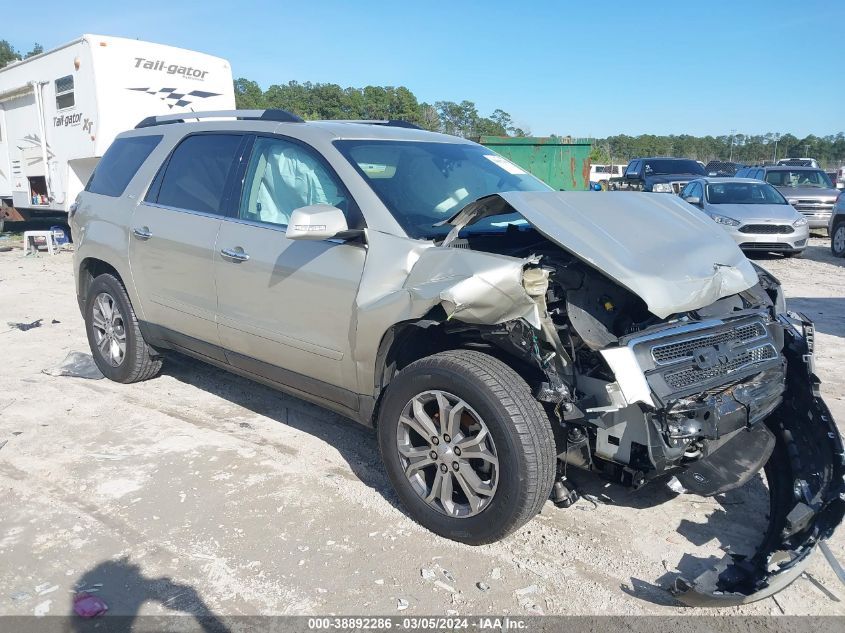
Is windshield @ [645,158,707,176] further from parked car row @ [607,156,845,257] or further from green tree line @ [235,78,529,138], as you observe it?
green tree line @ [235,78,529,138]

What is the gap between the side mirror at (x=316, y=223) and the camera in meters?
3.32

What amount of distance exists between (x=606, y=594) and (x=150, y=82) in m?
12.3

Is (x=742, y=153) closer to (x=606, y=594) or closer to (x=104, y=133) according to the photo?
(x=104, y=133)

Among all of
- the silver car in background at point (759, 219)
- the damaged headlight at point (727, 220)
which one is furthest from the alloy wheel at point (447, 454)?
the damaged headlight at point (727, 220)

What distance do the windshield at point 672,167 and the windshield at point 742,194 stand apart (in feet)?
17.3

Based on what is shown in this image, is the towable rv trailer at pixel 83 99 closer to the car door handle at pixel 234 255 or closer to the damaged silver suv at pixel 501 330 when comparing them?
the damaged silver suv at pixel 501 330

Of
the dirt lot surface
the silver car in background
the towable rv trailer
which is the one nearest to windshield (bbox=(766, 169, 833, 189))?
the silver car in background

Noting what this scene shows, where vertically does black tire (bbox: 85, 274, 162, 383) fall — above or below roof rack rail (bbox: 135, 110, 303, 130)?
below

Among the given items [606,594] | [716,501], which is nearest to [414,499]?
[606,594]

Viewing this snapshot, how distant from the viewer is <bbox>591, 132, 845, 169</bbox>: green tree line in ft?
180

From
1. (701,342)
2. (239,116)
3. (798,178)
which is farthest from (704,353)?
(798,178)

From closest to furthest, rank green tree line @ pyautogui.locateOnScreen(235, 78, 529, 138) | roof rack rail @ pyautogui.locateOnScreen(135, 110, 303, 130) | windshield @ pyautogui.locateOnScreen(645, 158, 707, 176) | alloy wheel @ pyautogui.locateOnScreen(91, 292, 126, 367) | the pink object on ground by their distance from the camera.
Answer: the pink object on ground < roof rack rail @ pyautogui.locateOnScreen(135, 110, 303, 130) < alloy wheel @ pyautogui.locateOnScreen(91, 292, 126, 367) < windshield @ pyautogui.locateOnScreen(645, 158, 707, 176) < green tree line @ pyautogui.locateOnScreen(235, 78, 529, 138)

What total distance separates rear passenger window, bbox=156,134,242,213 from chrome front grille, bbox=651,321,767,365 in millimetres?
2819

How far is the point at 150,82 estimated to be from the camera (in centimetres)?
1241
